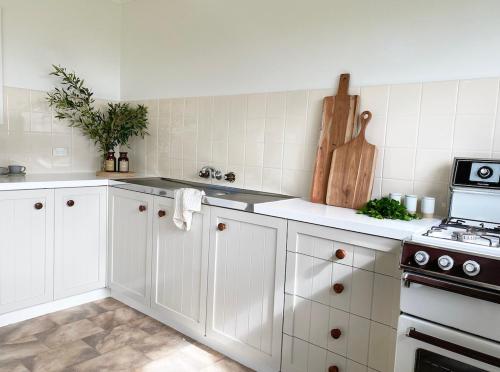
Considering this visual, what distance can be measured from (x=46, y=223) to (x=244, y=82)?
164 cm

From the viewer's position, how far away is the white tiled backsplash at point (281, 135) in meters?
1.91

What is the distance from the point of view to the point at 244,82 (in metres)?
2.74

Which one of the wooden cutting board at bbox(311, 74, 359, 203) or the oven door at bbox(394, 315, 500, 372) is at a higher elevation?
the wooden cutting board at bbox(311, 74, 359, 203)

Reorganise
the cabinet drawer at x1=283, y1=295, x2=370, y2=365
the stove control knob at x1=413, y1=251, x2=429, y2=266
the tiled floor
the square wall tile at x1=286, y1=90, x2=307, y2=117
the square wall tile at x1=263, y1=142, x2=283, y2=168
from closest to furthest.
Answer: the stove control knob at x1=413, y1=251, x2=429, y2=266, the cabinet drawer at x1=283, y1=295, x2=370, y2=365, the tiled floor, the square wall tile at x1=286, y1=90, x2=307, y2=117, the square wall tile at x1=263, y1=142, x2=283, y2=168

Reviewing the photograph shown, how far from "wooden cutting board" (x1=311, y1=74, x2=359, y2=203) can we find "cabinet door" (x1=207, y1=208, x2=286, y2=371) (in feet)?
1.47

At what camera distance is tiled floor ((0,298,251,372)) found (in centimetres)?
216

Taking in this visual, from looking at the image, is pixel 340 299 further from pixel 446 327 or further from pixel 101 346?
pixel 101 346

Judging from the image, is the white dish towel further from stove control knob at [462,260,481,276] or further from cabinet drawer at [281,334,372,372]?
stove control knob at [462,260,481,276]

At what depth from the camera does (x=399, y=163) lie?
6.84ft

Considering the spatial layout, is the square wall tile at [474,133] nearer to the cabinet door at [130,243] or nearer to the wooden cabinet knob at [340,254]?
the wooden cabinet knob at [340,254]

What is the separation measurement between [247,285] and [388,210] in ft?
2.72

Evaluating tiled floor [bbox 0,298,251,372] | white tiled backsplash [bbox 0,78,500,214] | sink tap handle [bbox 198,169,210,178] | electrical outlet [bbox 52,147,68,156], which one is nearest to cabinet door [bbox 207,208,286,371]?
tiled floor [bbox 0,298,251,372]

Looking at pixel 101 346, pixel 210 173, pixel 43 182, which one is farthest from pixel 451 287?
pixel 43 182

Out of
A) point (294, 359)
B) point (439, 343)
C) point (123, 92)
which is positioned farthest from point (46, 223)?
point (439, 343)
